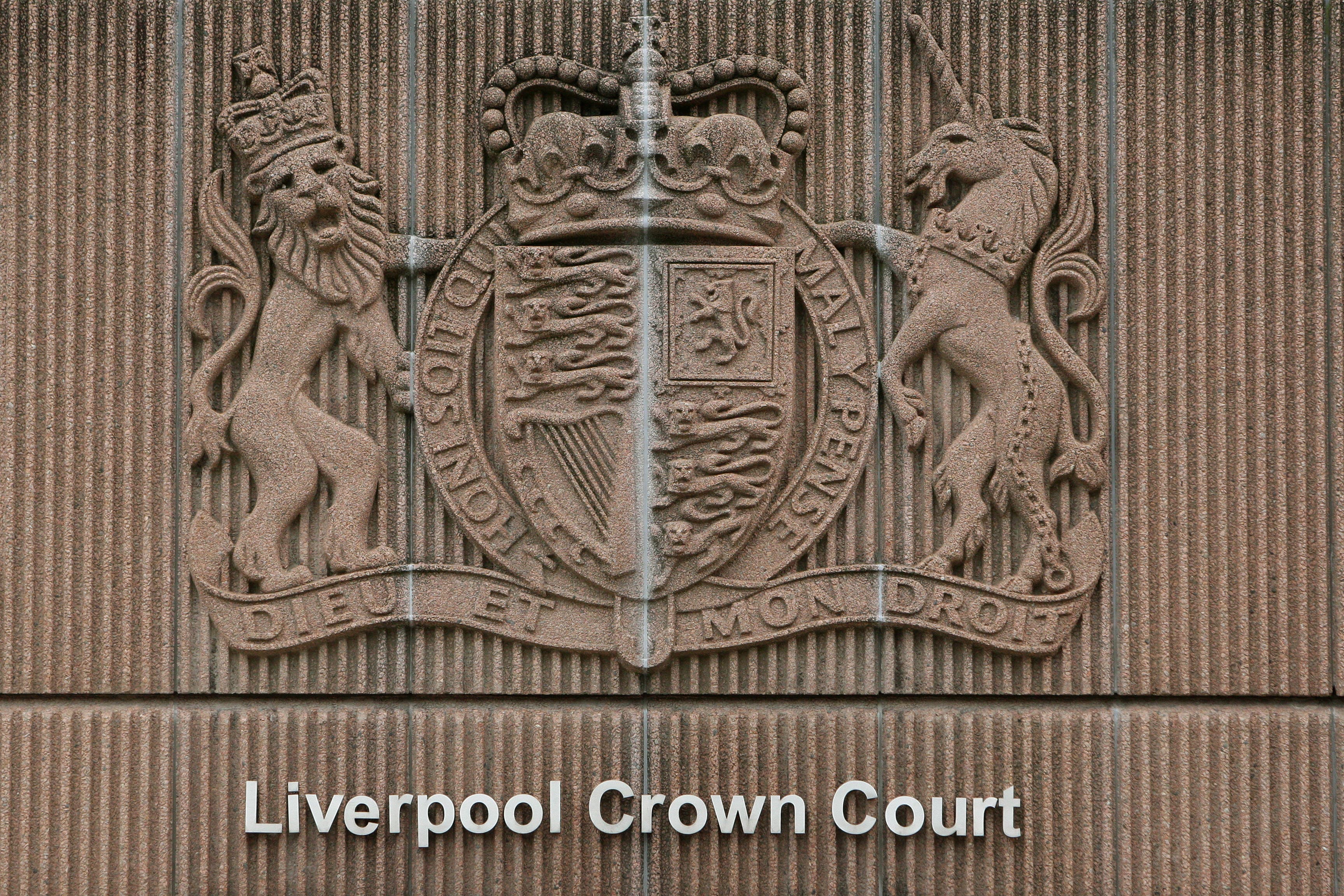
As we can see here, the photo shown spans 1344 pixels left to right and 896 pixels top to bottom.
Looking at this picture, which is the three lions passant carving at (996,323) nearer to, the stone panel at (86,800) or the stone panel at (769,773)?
the stone panel at (769,773)

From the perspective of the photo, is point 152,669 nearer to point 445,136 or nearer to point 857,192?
point 445,136

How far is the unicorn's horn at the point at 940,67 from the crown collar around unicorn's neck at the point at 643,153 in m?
0.44

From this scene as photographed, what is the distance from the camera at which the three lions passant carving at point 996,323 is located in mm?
4605

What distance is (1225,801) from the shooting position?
4594mm

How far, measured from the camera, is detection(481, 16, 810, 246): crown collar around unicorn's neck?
463cm

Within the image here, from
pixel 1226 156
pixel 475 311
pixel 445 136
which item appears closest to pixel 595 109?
pixel 445 136

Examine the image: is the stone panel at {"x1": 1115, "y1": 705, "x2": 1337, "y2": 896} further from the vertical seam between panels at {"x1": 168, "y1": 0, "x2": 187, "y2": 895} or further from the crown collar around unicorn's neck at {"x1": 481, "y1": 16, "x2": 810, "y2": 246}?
the vertical seam between panels at {"x1": 168, "y1": 0, "x2": 187, "y2": 895}

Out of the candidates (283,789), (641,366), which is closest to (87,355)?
(283,789)

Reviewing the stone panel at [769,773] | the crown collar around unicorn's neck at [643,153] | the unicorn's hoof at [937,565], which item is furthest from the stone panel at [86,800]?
the unicorn's hoof at [937,565]

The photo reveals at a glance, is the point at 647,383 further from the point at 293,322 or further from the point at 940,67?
the point at 940,67

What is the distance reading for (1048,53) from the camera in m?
4.75

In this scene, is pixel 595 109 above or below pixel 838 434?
above

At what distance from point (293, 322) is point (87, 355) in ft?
2.34

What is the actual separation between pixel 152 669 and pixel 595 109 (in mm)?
2393
